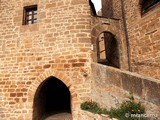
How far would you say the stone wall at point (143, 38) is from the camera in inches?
204

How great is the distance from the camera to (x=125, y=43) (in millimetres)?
7312

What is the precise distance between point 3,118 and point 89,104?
3.28m

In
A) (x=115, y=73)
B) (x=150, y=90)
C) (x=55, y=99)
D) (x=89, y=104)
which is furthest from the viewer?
(x=55, y=99)

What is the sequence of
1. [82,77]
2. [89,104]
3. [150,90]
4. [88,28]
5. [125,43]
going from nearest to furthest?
[150,90]
[89,104]
[82,77]
[88,28]
[125,43]

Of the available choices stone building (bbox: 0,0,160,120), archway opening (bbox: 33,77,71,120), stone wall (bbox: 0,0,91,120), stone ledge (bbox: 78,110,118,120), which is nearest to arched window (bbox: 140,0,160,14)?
stone building (bbox: 0,0,160,120)

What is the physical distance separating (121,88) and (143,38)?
3.05m

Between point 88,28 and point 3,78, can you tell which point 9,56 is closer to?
point 3,78

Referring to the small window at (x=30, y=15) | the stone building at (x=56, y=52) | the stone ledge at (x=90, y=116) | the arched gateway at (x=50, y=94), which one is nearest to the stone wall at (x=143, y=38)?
the stone building at (x=56, y=52)

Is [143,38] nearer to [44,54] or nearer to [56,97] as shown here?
[44,54]

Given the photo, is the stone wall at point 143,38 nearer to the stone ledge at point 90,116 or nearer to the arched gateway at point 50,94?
the stone ledge at point 90,116

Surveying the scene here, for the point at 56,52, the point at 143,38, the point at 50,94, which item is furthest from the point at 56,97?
the point at 143,38

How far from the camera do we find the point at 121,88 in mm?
3730

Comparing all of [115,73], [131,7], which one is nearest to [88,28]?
[115,73]

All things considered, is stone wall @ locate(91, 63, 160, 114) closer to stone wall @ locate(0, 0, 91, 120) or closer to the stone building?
the stone building
